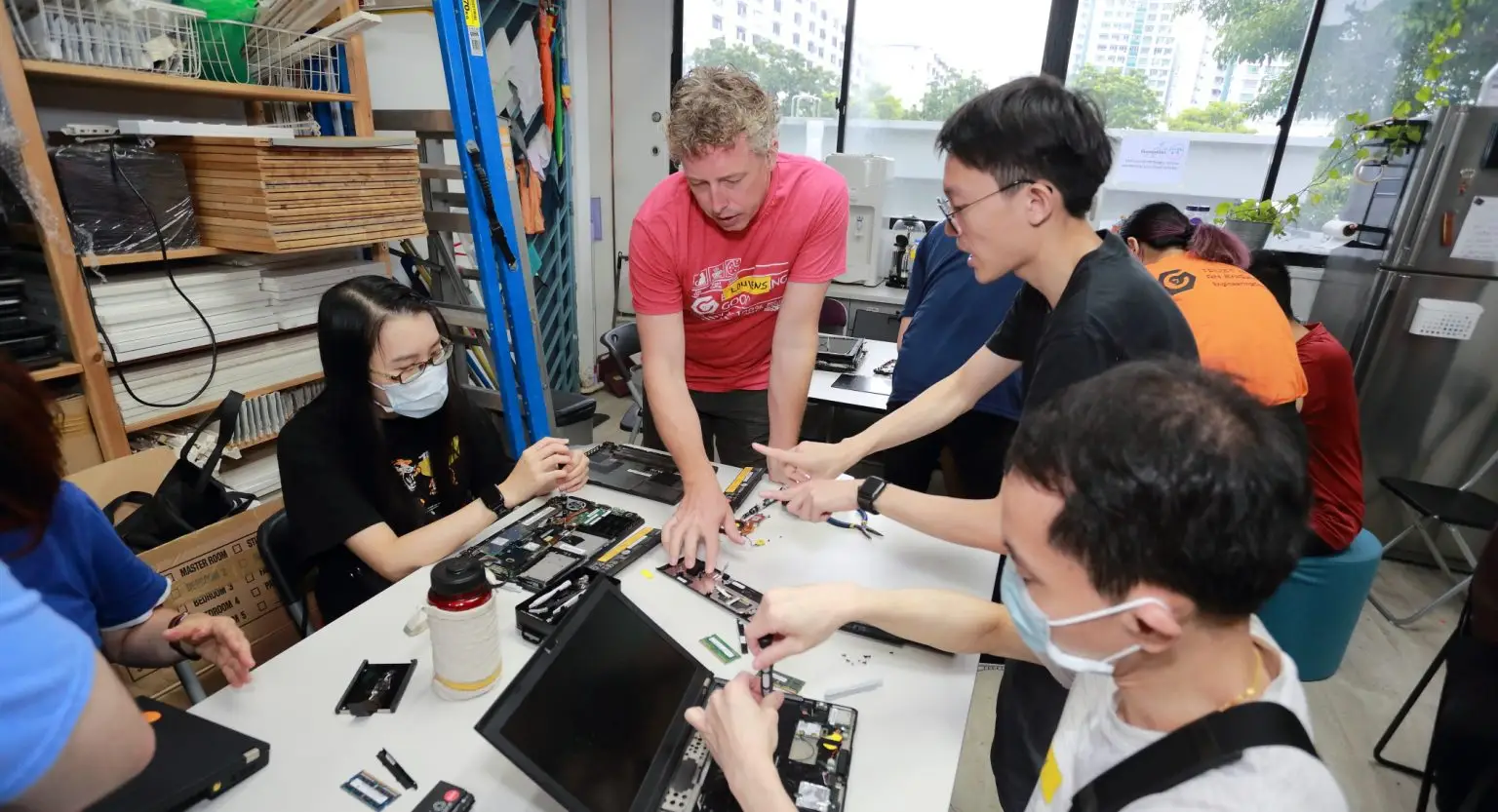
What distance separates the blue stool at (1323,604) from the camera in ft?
6.47

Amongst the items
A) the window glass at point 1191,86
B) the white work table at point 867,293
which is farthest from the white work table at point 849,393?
the window glass at point 1191,86

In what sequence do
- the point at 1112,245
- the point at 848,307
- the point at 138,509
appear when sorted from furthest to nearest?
1. the point at 848,307
2. the point at 138,509
3. the point at 1112,245

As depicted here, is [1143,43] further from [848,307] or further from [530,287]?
[530,287]

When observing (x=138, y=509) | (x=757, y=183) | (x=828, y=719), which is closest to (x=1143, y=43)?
(x=757, y=183)

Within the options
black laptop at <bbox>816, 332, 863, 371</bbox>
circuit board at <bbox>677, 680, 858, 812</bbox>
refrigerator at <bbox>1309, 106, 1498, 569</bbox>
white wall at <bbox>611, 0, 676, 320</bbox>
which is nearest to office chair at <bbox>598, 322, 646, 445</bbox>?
black laptop at <bbox>816, 332, 863, 371</bbox>

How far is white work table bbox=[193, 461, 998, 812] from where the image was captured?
80 cm

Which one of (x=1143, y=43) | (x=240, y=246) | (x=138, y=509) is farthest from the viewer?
(x=1143, y=43)

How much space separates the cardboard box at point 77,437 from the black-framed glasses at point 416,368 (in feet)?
3.41

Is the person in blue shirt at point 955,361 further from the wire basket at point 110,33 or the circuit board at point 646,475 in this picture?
the wire basket at point 110,33

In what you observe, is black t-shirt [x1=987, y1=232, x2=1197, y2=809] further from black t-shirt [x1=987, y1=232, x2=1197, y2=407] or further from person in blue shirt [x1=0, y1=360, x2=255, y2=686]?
person in blue shirt [x1=0, y1=360, x2=255, y2=686]

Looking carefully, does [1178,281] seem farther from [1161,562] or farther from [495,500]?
[495,500]

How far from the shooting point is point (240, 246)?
1.96 metres

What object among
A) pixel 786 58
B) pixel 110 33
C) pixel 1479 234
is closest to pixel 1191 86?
pixel 1479 234

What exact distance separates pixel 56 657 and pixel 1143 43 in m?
4.51
